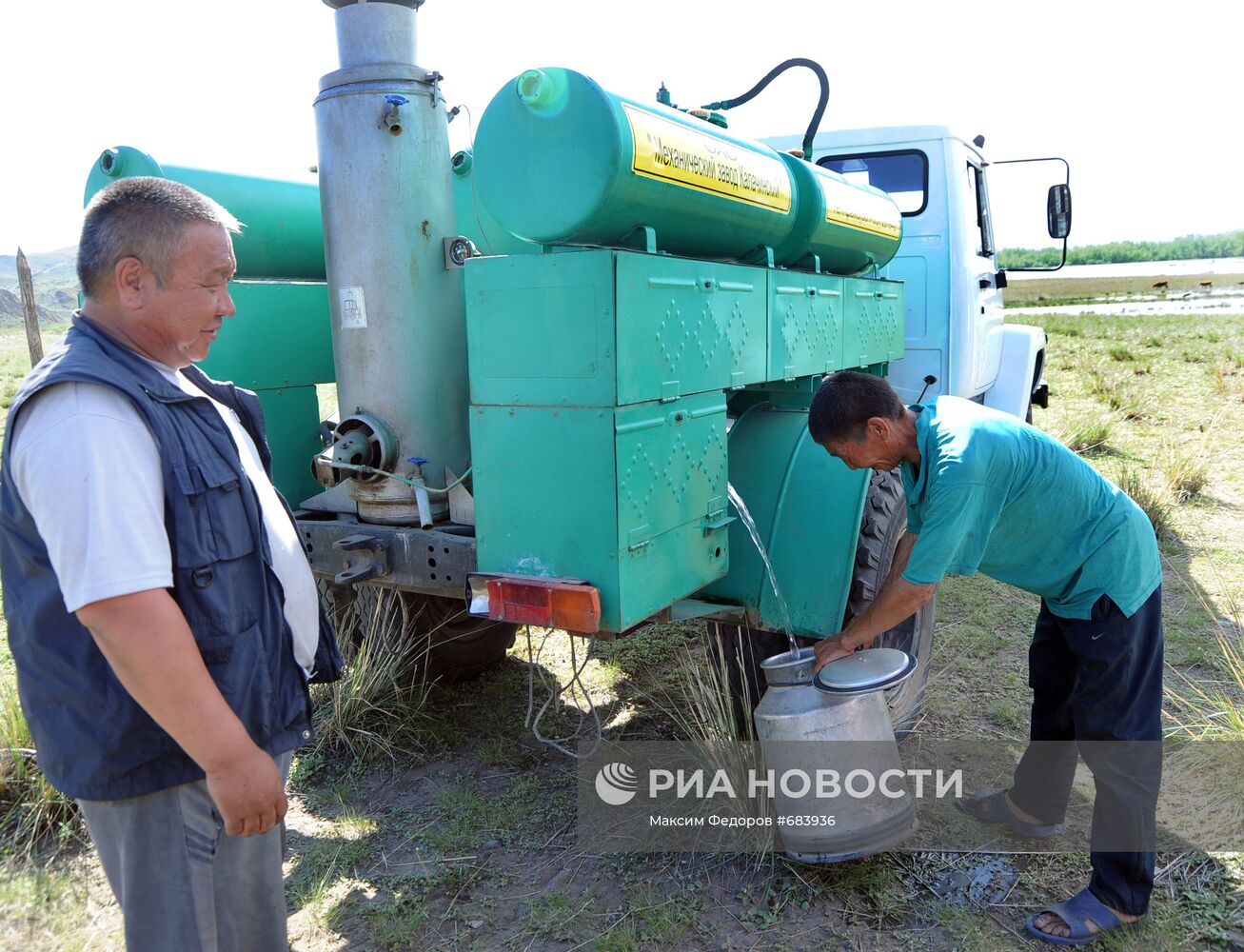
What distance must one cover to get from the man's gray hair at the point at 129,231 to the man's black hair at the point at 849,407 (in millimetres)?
1655

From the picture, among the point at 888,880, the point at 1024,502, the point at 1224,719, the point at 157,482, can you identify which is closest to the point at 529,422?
the point at 157,482

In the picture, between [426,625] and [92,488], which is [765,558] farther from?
[92,488]

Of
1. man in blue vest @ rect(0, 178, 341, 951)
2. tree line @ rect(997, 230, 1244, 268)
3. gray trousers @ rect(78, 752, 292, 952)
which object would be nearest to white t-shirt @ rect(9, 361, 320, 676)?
man in blue vest @ rect(0, 178, 341, 951)

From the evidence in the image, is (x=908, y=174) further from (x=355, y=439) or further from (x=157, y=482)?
(x=157, y=482)

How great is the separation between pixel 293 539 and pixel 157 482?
0.41 metres

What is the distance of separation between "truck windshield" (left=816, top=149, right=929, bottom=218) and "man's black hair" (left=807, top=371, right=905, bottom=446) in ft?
9.68

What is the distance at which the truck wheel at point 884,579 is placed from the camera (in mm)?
3055

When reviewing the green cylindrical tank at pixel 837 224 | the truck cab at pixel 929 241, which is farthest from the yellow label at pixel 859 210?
the truck cab at pixel 929 241

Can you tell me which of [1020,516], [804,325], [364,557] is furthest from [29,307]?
[1020,516]

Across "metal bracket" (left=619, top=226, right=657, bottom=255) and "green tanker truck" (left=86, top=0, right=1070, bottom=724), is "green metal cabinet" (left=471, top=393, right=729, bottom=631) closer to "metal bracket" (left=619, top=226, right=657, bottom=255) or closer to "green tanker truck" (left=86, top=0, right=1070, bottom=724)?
"green tanker truck" (left=86, top=0, right=1070, bottom=724)

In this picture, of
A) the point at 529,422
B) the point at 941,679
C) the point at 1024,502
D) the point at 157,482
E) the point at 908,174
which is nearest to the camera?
the point at 157,482

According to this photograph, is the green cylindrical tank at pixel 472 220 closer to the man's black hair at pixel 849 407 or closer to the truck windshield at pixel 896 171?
the man's black hair at pixel 849 407

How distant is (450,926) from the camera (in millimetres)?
2561

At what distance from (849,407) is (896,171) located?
3.22m
